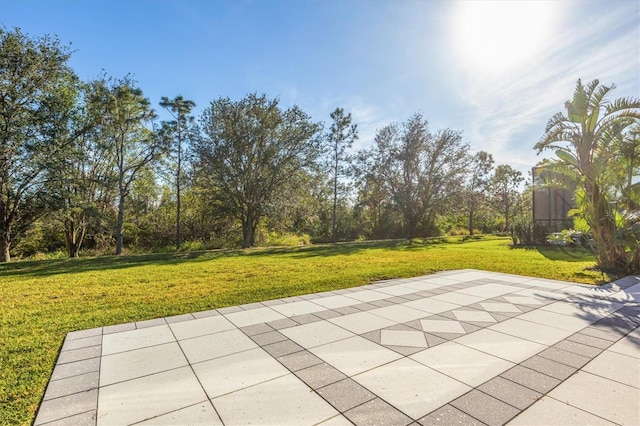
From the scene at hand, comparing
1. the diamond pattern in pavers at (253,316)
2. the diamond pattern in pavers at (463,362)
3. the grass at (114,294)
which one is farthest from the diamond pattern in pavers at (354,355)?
the grass at (114,294)

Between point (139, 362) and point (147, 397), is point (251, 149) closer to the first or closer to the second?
point (139, 362)

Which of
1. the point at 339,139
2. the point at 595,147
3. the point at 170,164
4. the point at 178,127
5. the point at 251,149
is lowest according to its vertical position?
the point at 595,147

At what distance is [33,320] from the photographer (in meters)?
3.86

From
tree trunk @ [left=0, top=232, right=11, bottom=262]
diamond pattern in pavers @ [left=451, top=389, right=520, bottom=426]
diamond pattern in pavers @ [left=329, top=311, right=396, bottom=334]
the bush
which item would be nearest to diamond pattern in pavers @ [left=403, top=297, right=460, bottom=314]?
diamond pattern in pavers @ [left=329, top=311, right=396, bottom=334]

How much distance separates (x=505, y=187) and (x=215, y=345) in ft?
108

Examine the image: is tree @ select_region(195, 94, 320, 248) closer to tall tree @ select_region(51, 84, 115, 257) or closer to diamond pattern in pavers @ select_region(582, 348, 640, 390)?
tall tree @ select_region(51, 84, 115, 257)

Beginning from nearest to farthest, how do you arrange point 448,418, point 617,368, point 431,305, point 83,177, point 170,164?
point 448,418, point 617,368, point 431,305, point 83,177, point 170,164

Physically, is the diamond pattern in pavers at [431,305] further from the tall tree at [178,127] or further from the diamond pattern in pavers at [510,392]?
the tall tree at [178,127]

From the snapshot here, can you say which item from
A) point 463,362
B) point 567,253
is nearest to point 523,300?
point 463,362

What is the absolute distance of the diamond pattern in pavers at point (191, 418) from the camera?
1776 millimetres

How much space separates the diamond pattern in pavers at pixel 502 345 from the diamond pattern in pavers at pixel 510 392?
1.44 feet

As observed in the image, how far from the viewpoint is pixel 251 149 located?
563 inches

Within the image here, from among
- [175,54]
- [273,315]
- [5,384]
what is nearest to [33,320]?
[5,384]

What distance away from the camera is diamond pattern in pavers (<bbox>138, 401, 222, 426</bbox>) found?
5.83 ft
